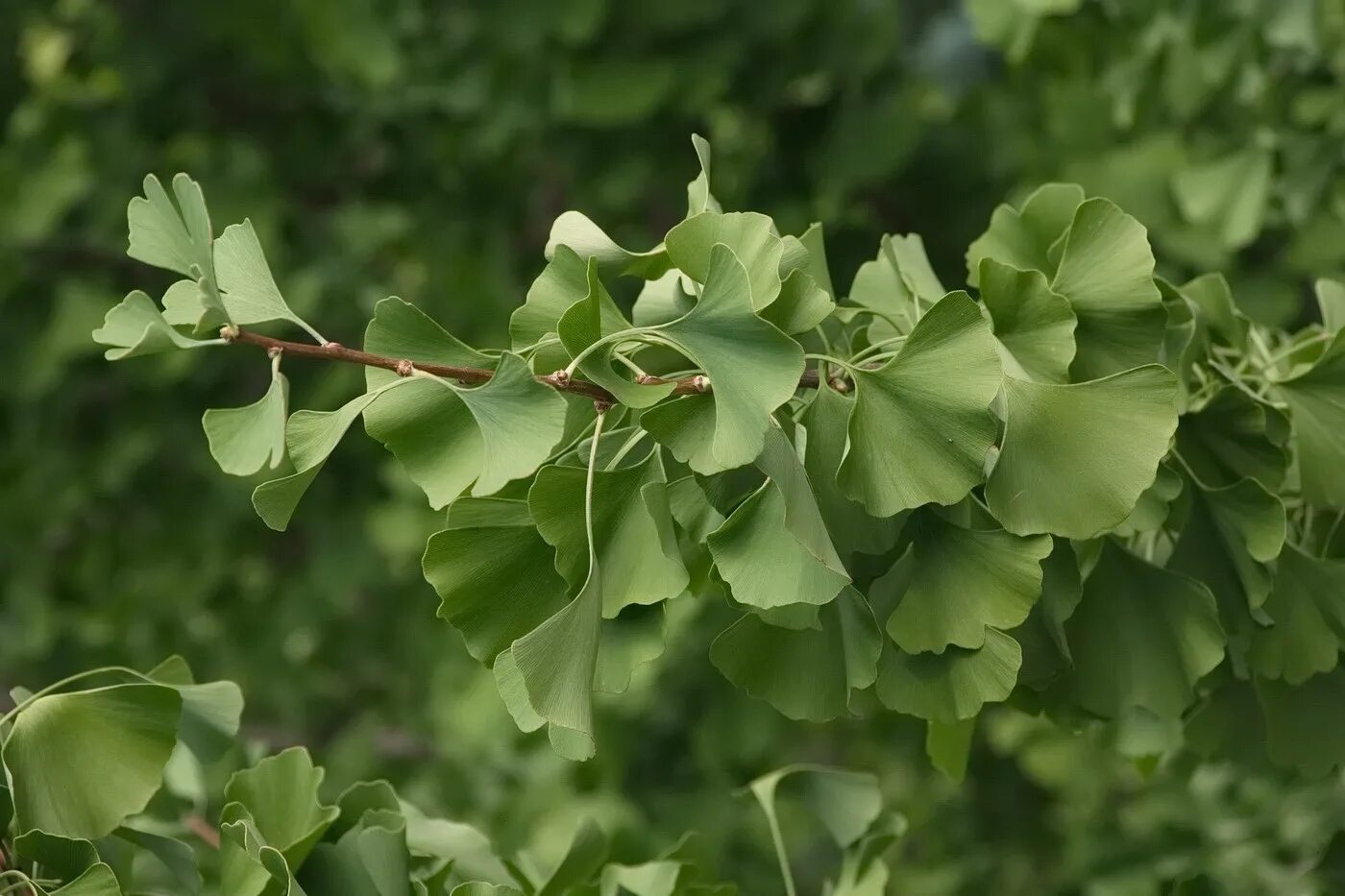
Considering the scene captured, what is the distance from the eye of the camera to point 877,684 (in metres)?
0.26

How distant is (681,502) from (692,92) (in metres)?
0.56

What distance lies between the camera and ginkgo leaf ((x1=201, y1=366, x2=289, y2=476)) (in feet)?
0.75

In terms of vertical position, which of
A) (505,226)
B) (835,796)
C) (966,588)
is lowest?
(505,226)

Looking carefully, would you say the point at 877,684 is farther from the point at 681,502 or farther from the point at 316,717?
the point at 316,717

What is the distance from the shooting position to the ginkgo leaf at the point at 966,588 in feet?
0.81

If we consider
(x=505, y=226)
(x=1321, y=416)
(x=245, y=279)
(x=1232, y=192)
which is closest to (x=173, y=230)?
(x=245, y=279)

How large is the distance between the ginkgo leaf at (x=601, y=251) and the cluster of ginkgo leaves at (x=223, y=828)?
110 mm

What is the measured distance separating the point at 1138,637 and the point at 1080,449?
63mm

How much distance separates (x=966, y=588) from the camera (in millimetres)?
250

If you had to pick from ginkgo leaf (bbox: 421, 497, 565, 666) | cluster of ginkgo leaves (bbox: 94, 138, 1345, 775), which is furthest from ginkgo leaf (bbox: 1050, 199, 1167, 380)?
ginkgo leaf (bbox: 421, 497, 565, 666)

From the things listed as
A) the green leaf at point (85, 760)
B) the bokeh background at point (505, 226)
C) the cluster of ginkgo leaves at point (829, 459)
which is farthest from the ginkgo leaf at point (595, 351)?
the bokeh background at point (505, 226)

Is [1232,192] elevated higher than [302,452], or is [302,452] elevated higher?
[302,452]

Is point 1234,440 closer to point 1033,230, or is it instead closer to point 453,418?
point 1033,230

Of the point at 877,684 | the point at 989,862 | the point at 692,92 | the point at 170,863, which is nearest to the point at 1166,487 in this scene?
the point at 877,684
